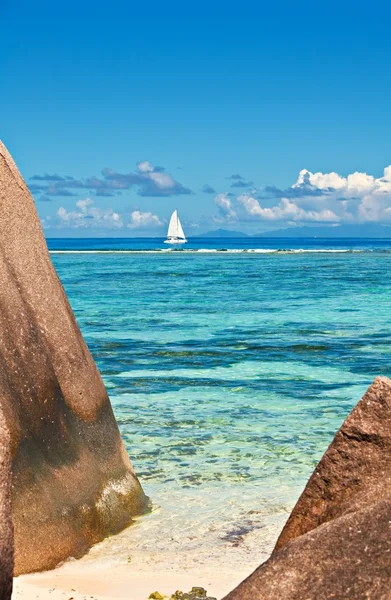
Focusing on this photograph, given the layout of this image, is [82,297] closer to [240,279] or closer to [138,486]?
[240,279]

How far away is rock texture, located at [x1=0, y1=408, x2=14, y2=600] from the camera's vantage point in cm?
340

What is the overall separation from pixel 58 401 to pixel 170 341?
12578 millimetres

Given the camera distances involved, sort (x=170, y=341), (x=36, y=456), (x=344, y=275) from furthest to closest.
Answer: (x=344, y=275) → (x=170, y=341) → (x=36, y=456)

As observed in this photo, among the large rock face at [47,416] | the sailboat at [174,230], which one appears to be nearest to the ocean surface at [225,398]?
the large rock face at [47,416]

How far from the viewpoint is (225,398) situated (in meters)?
13.2

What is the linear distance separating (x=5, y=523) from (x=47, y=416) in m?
3.46

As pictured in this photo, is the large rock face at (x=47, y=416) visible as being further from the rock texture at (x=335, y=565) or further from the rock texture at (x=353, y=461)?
the rock texture at (x=335, y=565)

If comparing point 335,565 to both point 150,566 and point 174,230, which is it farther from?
point 174,230

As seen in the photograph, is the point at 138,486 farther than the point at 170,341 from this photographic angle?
No

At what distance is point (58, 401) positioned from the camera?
279 inches

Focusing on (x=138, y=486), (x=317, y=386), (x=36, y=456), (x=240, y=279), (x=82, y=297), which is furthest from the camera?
(x=240, y=279)

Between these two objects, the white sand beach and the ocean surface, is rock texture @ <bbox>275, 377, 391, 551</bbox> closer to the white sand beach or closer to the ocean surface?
the white sand beach

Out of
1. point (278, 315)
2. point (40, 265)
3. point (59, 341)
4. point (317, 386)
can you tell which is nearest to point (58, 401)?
point (59, 341)

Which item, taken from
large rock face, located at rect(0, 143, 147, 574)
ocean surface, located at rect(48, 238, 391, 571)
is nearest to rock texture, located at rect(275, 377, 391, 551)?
ocean surface, located at rect(48, 238, 391, 571)
